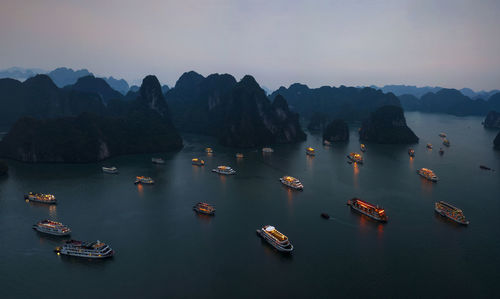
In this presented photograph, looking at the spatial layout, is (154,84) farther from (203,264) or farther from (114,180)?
(203,264)

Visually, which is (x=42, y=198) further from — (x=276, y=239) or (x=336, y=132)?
(x=336, y=132)

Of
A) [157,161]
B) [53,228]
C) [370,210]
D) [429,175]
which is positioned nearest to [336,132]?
[429,175]

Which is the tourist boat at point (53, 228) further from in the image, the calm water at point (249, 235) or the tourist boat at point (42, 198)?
the tourist boat at point (42, 198)

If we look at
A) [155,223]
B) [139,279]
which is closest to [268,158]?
[155,223]

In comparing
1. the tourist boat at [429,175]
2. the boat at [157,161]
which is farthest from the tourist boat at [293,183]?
the boat at [157,161]

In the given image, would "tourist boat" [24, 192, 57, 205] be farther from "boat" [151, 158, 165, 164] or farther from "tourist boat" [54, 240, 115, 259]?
"boat" [151, 158, 165, 164]
